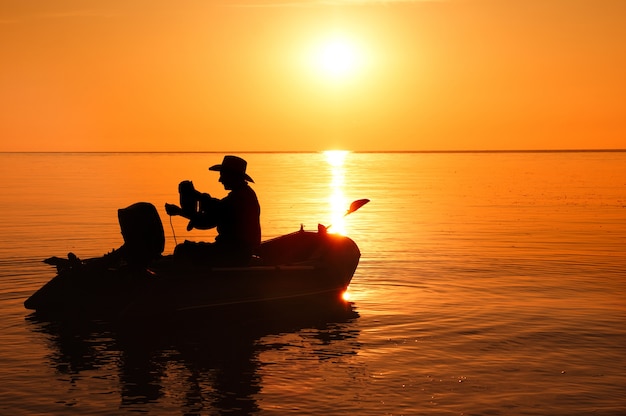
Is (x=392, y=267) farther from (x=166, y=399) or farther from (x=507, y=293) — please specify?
(x=166, y=399)

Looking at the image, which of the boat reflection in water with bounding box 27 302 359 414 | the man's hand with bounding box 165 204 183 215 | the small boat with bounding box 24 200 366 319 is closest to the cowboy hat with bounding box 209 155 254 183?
the man's hand with bounding box 165 204 183 215

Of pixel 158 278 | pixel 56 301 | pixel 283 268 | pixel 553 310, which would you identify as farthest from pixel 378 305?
pixel 56 301

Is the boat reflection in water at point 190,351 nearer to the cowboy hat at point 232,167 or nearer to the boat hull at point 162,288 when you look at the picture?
the boat hull at point 162,288

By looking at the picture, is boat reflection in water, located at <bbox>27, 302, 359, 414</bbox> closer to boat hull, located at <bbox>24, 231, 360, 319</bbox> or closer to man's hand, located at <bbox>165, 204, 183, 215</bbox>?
boat hull, located at <bbox>24, 231, 360, 319</bbox>

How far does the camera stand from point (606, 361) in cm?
1091

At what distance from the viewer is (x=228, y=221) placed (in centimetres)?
1359

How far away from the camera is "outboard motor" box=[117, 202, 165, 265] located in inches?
504

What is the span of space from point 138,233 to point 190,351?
2256 millimetres

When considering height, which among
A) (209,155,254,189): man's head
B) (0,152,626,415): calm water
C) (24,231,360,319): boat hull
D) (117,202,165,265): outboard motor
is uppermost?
(209,155,254,189): man's head

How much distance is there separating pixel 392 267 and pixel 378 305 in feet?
14.3

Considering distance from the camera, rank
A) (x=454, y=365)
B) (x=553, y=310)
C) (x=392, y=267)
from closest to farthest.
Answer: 1. (x=454, y=365)
2. (x=553, y=310)
3. (x=392, y=267)

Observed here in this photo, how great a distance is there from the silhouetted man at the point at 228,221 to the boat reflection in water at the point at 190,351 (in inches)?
36.8

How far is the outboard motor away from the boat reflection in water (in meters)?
1.06

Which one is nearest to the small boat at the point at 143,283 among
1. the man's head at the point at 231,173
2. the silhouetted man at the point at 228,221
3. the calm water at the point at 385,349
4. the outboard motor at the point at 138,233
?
the outboard motor at the point at 138,233
